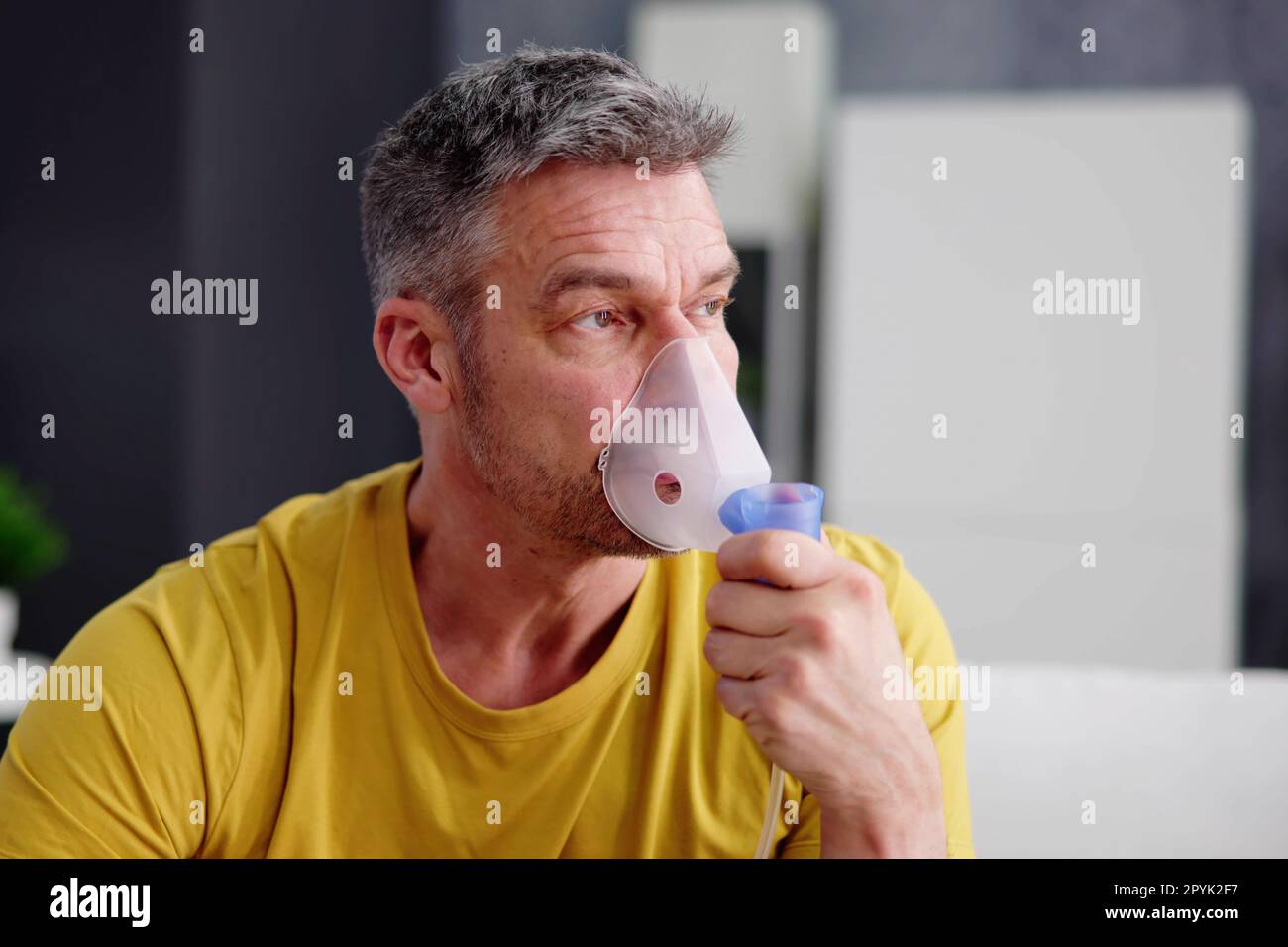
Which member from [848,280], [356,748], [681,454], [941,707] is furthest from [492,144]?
[848,280]

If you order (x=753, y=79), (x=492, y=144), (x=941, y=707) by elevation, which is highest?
(x=753, y=79)

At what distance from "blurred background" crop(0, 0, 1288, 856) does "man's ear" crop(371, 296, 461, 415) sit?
1208 mm

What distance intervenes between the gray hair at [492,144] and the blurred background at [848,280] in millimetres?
1291

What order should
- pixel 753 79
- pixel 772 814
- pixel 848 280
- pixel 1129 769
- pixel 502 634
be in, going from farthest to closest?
pixel 753 79, pixel 848 280, pixel 1129 769, pixel 502 634, pixel 772 814

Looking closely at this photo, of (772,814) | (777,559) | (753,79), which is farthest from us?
(753,79)

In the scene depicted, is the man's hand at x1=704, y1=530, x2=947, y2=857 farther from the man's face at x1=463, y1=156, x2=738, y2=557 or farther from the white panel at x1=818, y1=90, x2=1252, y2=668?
the white panel at x1=818, y1=90, x2=1252, y2=668

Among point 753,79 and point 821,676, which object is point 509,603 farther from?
point 753,79

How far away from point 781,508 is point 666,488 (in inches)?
7.9

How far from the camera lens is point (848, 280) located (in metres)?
3.94

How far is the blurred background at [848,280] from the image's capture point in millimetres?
2885

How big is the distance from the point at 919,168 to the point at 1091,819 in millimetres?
2761
